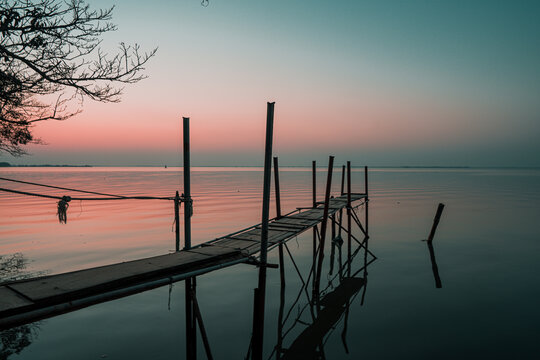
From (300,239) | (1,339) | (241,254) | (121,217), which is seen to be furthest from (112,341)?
→ (121,217)

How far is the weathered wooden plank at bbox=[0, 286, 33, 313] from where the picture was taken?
4441 millimetres

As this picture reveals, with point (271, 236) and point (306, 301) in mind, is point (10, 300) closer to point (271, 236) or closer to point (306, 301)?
point (271, 236)

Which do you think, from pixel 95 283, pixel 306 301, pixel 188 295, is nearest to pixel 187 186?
pixel 188 295

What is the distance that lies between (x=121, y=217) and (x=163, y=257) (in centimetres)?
2499

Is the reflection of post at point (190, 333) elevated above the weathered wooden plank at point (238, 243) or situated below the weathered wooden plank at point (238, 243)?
below

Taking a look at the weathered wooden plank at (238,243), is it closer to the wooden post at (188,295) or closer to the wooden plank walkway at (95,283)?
the wooden plank walkway at (95,283)

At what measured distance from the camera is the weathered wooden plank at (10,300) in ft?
14.6

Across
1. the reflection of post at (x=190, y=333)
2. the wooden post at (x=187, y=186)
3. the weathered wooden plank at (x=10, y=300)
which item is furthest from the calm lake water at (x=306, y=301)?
the weathered wooden plank at (x=10, y=300)

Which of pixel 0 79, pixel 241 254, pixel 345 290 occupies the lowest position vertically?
pixel 345 290

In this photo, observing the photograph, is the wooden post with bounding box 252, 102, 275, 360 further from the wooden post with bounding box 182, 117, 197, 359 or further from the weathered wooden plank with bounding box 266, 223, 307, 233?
the weathered wooden plank with bounding box 266, 223, 307, 233

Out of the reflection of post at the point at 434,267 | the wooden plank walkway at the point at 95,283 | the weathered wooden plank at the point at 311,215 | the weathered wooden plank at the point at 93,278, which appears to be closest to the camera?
the wooden plank walkway at the point at 95,283

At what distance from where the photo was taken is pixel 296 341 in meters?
10.0

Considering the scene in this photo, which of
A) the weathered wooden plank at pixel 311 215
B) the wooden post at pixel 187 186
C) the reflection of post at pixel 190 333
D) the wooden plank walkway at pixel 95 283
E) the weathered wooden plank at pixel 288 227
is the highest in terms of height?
the wooden post at pixel 187 186

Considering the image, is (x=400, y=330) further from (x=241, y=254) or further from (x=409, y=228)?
(x=409, y=228)
